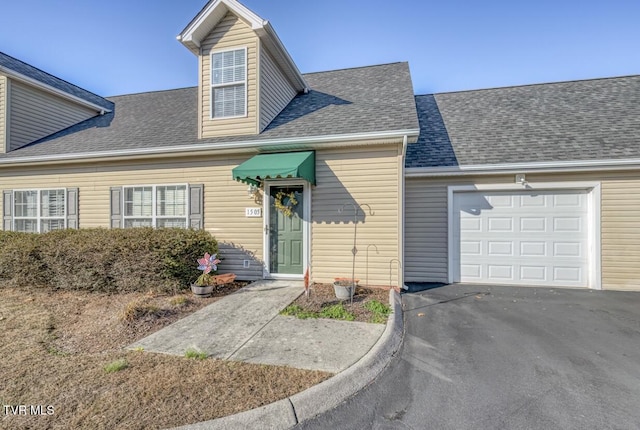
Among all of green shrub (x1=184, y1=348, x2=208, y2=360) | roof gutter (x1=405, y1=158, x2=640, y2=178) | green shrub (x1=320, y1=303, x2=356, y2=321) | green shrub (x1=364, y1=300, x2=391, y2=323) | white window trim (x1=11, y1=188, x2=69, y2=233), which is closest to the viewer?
green shrub (x1=184, y1=348, x2=208, y2=360)

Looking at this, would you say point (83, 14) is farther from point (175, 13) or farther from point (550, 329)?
point (550, 329)

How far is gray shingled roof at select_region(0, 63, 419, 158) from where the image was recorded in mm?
6758

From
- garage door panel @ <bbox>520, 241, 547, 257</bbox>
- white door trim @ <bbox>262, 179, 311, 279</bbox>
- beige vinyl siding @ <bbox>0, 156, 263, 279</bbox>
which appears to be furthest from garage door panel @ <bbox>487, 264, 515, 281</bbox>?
beige vinyl siding @ <bbox>0, 156, 263, 279</bbox>

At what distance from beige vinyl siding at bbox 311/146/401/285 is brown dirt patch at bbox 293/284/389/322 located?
13.9 inches

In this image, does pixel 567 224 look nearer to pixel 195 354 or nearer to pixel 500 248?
pixel 500 248

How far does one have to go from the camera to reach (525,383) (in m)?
3.02

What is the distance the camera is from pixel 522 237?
22.8ft

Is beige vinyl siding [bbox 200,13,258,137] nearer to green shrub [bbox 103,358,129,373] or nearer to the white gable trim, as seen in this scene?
the white gable trim

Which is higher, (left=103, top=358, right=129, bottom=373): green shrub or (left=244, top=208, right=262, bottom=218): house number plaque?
(left=244, top=208, right=262, bottom=218): house number plaque

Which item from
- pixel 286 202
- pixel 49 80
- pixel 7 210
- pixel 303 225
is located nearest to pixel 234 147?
pixel 286 202

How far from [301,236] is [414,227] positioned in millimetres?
2874

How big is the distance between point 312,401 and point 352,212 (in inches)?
169

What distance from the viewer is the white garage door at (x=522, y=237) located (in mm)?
6801

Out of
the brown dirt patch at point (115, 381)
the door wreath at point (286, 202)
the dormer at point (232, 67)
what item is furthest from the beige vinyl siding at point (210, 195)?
A: the brown dirt patch at point (115, 381)
